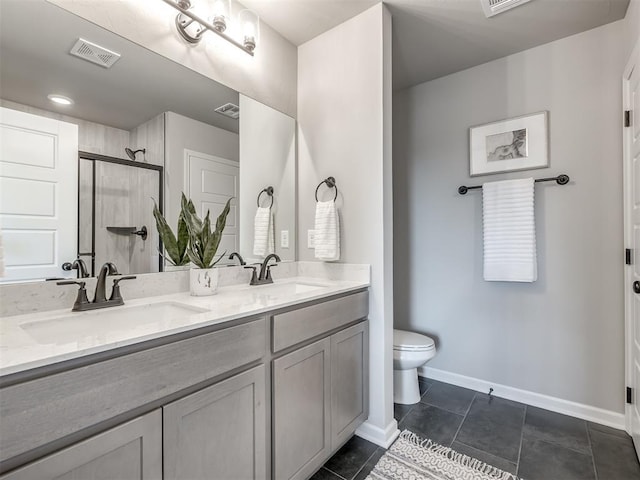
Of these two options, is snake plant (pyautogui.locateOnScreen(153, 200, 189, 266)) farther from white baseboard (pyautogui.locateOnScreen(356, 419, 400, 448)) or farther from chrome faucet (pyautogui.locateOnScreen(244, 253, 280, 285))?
white baseboard (pyautogui.locateOnScreen(356, 419, 400, 448))

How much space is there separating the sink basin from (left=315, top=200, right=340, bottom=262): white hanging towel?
0.84 metres

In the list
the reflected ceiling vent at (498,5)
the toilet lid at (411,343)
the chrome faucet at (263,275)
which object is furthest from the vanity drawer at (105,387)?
the reflected ceiling vent at (498,5)

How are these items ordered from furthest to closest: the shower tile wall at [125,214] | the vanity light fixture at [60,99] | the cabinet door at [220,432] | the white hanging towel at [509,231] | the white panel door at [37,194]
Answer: the white hanging towel at [509,231], the shower tile wall at [125,214], the vanity light fixture at [60,99], the white panel door at [37,194], the cabinet door at [220,432]

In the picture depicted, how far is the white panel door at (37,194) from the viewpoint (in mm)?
1018

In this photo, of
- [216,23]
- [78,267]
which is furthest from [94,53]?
[78,267]

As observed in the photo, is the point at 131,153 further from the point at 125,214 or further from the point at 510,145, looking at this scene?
the point at 510,145

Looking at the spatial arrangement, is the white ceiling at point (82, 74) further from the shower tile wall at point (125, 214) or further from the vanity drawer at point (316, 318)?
the vanity drawer at point (316, 318)

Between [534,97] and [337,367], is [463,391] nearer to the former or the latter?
[337,367]

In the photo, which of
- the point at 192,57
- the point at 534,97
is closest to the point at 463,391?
the point at 534,97

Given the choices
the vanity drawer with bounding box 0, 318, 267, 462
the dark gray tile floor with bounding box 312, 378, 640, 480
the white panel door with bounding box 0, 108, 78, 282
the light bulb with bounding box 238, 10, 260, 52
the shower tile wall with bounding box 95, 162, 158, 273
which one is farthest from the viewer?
the light bulb with bounding box 238, 10, 260, 52

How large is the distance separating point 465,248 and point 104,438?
2321mm

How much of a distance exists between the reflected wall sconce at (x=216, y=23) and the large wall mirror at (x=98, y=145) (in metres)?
0.18

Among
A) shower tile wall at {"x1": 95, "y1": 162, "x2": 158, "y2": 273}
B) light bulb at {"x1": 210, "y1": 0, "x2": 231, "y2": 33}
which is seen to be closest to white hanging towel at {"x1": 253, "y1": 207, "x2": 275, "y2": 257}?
shower tile wall at {"x1": 95, "y1": 162, "x2": 158, "y2": 273}

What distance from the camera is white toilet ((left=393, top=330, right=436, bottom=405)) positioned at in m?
2.05
